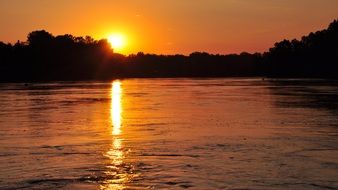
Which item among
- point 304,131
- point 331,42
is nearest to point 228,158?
point 304,131

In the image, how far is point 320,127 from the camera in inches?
987

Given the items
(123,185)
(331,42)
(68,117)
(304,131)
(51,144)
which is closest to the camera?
(123,185)

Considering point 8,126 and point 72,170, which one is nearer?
point 72,170

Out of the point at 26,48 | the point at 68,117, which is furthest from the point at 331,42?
the point at 68,117

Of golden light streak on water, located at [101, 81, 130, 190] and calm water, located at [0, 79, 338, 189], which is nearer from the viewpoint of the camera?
golden light streak on water, located at [101, 81, 130, 190]

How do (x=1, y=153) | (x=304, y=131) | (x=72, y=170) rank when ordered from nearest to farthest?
(x=72, y=170) < (x=1, y=153) < (x=304, y=131)

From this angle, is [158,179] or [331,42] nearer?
[158,179]

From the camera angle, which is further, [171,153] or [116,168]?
[171,153]

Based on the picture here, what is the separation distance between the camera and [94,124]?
91.7 ft

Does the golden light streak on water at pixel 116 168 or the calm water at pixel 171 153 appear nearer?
the golden light streak on water at pixel 116 168

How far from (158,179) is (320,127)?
13.6 metres

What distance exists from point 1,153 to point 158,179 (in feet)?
21.1

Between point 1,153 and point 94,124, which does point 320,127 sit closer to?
point 94,124

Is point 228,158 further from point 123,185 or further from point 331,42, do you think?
point 331,42
